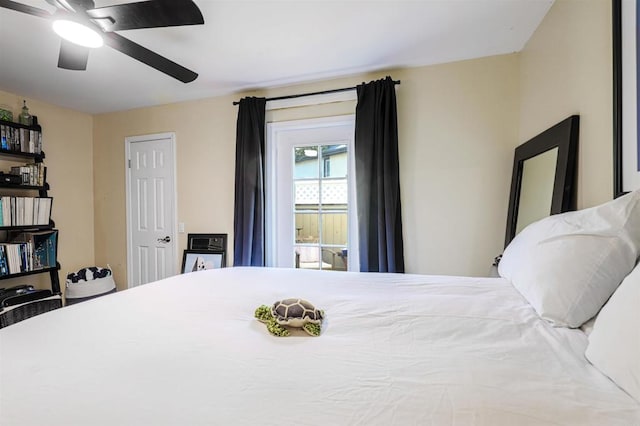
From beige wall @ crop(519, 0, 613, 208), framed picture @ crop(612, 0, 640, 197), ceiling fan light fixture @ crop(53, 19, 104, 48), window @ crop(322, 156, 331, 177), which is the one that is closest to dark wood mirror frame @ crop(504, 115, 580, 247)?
beige wall @ crop(519, 0, 613, 208)

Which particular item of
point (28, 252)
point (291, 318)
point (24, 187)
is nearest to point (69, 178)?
point (24, 187)

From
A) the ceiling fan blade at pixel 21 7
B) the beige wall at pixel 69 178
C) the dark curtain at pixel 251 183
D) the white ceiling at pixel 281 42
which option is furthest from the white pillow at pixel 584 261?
the beige wall at pixel 69 178

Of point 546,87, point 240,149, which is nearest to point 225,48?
point 240,149

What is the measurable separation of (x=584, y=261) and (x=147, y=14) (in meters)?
2.06

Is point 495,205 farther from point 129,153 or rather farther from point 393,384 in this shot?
point 129,153

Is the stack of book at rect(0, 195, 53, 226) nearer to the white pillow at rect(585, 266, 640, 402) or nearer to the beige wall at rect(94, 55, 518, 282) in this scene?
the beige wall at rect(94, 55, 518, 282)

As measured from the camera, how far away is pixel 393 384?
27.5 inches

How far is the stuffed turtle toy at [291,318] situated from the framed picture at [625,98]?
4.16 ft

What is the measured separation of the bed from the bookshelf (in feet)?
8.07

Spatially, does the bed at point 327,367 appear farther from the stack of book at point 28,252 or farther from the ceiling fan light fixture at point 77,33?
the stack of book at point 28,252

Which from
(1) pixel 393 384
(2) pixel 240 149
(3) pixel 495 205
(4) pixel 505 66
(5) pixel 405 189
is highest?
(4) pixel 505 66

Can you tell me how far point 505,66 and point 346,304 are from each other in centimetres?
228

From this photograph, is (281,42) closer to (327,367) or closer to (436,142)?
(436,142)

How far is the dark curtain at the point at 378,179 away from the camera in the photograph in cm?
238
